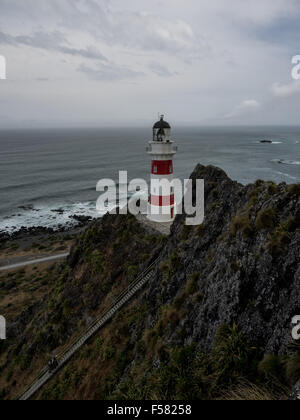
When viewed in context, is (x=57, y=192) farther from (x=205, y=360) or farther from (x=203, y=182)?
(x=205, y=360)

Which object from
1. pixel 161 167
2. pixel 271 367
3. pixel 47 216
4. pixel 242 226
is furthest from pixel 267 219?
pixel 47 216

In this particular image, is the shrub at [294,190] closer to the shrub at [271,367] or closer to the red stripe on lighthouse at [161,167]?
the shrub at [271,367]

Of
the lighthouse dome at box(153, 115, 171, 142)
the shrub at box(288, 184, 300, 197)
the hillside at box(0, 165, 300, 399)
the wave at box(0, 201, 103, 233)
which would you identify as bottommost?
the wave at box(0, 201, 103, 233)

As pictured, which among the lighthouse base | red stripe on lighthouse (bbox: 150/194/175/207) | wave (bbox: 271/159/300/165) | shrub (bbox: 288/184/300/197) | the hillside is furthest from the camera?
wave (bbox: 271/159/300/165)

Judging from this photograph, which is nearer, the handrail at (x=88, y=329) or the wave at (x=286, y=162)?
the handrail at (x=88, y=329)

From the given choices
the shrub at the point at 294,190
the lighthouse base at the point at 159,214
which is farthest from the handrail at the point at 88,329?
the shrub at the point at 294,190

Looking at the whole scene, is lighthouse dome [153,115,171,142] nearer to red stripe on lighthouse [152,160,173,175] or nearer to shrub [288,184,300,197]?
red stripe on lighthouse [152,160,173,175]

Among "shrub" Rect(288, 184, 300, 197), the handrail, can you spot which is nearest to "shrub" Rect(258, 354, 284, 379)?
"shrub" Rect(288, 184, 300, 197)
